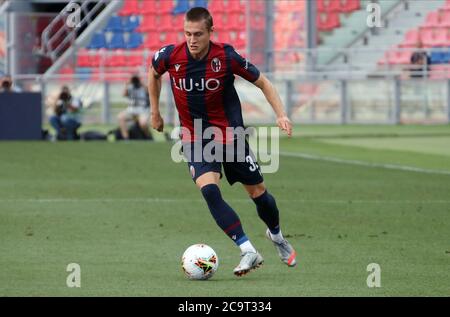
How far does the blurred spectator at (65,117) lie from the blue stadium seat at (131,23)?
1192 cm

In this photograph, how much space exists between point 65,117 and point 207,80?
1819 cm

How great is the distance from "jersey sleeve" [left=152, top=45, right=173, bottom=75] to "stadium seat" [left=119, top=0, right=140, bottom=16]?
29.9m

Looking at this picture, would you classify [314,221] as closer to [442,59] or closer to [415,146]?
[415,146]

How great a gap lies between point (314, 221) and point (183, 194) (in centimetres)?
323

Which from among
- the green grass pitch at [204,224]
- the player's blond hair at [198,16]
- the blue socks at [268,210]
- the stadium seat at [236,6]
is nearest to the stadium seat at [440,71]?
the stadium seat at [236,6]

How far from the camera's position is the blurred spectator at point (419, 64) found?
111 feet

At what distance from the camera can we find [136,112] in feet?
89.4

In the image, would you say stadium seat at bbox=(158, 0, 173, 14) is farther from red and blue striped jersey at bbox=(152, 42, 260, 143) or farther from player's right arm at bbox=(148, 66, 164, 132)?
red and blue striped jersey at bbox=(152, 42, 260, 143)

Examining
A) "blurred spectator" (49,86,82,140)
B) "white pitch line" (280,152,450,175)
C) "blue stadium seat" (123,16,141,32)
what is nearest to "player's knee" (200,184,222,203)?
"white pitch line" (280,152,450,175)

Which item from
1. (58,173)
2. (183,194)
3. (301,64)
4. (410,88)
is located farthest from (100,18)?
(183,194)

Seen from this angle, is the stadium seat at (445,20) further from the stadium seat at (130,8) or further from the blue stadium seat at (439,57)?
the stadium seat at (130,8)

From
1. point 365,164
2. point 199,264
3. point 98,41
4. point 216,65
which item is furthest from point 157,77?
point 98,41

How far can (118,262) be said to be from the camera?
9352mm

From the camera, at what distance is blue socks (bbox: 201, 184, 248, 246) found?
891cm
